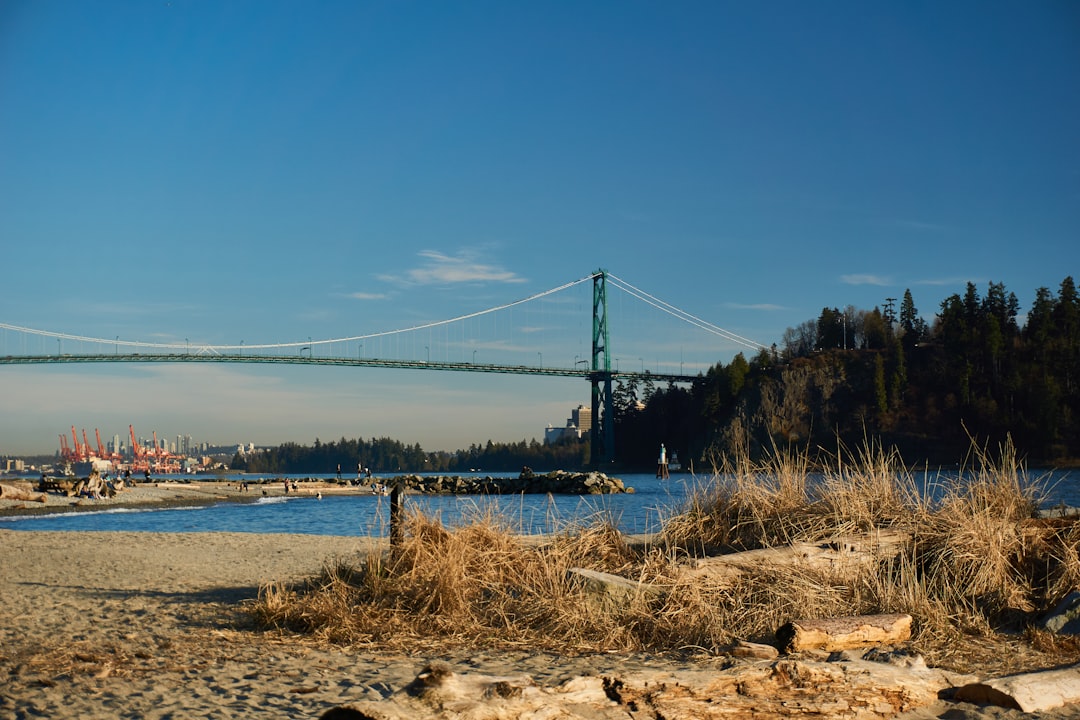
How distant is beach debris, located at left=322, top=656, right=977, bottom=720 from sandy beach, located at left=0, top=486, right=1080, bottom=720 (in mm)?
77

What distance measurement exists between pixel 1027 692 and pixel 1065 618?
6.28ft

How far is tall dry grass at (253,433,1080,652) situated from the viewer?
5.88 meters

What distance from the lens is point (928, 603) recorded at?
20.1ft

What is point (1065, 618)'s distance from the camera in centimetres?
603

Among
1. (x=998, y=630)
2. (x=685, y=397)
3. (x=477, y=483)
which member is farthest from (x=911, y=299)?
(x=998, y=630)

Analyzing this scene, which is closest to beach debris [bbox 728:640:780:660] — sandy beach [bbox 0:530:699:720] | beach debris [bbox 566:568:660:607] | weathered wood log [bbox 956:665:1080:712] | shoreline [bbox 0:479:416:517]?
sandy beach [bbox 0:530:699:720]

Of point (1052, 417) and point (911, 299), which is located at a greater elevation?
point (911, 299)

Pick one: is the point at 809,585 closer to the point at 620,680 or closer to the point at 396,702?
the point at 620,680

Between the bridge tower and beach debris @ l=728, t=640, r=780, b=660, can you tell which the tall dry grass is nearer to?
Result: beach debris @ l=728, t=640, r=780, b=660

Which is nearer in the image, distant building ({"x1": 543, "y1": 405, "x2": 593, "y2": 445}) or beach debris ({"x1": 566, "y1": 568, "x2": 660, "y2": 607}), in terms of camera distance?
beach debris ({"x1": 566, "y1": 568, "x2": 660, "y2": 607})

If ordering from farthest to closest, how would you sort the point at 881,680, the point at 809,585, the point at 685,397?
the point at 685,397 → the point at 809,585 → the point at 881,680

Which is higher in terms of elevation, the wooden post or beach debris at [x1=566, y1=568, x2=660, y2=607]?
the wooden post

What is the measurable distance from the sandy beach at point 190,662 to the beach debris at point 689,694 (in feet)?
0.25

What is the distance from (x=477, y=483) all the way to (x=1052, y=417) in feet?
135
